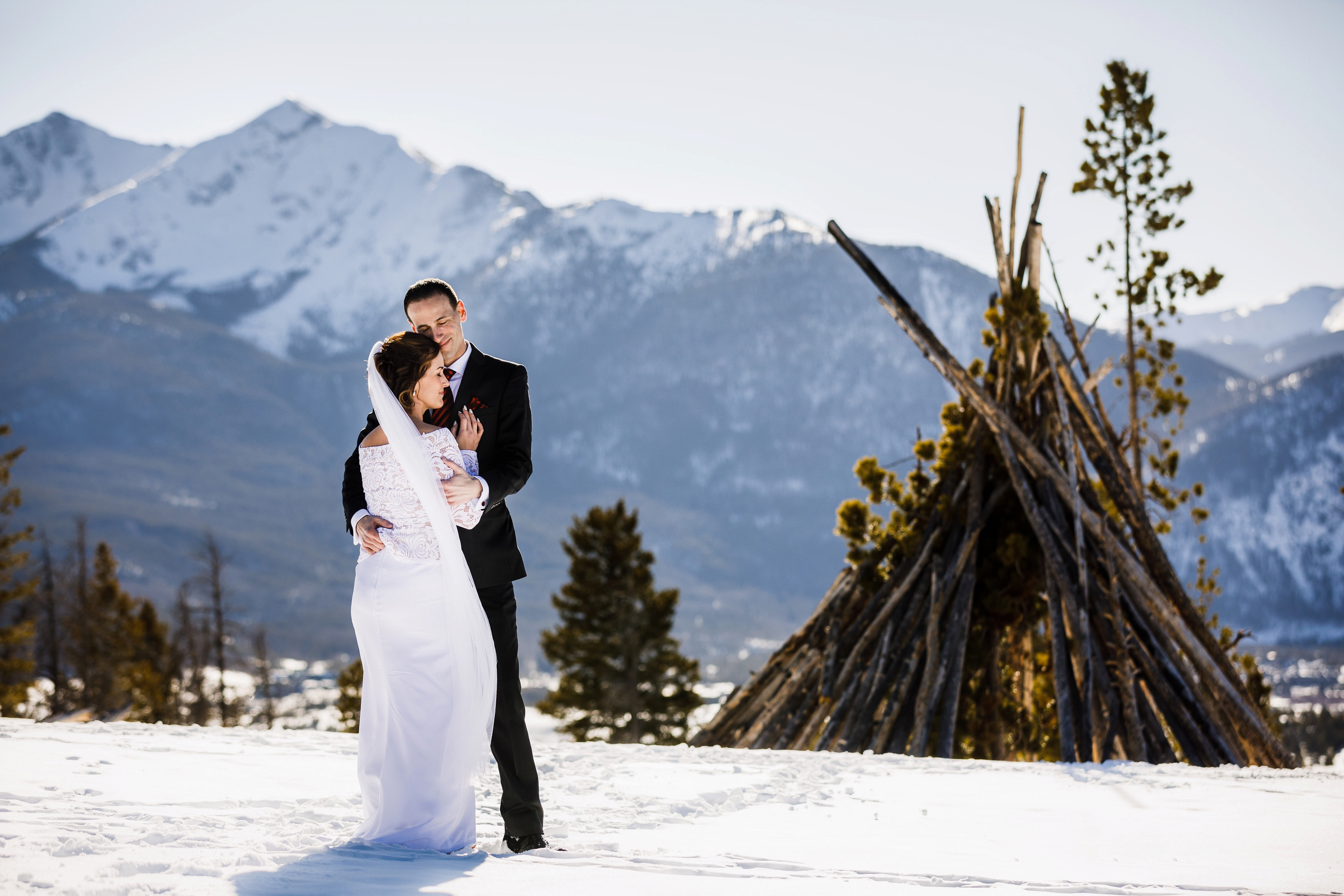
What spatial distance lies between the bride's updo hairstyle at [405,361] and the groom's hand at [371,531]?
15.7 inches

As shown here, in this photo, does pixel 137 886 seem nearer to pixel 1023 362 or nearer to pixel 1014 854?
pixel 1014 854

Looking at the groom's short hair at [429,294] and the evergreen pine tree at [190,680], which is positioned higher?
the groom's short hair at [429,294]

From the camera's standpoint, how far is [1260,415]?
193000 mm

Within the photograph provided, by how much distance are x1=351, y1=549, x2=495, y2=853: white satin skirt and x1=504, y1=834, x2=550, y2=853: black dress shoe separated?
0.42ft

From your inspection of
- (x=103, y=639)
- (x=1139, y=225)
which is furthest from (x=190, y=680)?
(x=1139, y=225)

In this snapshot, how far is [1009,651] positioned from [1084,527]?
1839 millimetres

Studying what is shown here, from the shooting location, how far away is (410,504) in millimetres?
3100

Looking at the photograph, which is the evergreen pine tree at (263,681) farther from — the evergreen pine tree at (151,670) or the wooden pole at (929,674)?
the wooden pole at (929,674)

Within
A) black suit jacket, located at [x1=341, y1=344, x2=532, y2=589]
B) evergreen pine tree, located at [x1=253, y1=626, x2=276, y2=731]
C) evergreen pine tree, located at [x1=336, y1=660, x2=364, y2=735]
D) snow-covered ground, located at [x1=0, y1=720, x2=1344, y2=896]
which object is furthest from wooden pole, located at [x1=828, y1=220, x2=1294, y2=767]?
evergreen pine tree, located at [x1=253, y1=626, x2=276, y2=731]

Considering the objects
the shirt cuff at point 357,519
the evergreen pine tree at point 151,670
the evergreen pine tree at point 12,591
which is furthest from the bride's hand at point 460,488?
the evergreen pine tree at point 151,670

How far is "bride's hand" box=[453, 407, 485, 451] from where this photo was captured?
10.3 ft

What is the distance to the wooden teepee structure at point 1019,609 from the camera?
6.04 metres

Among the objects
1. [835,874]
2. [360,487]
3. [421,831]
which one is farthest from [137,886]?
[835,874]

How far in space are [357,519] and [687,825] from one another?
1622 mm
